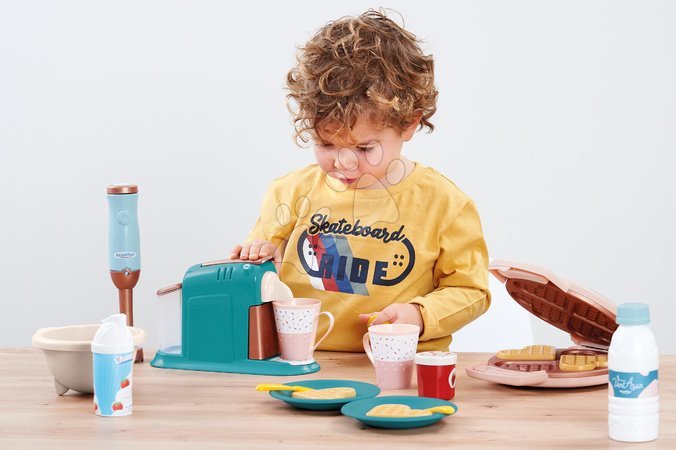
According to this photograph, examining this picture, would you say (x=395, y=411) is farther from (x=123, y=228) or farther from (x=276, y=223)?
(x=276, y=223)

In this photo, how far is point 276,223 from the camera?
1.94m

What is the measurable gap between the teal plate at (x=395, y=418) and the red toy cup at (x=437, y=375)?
0.05 meters

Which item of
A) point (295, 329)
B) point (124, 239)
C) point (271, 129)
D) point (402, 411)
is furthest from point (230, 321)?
point (271, 129)

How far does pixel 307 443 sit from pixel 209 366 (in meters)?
0.45

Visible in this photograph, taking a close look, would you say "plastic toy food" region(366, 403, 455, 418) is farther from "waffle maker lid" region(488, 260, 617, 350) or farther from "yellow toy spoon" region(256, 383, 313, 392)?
"waffle maker lid" region(488, 260, 617, 350)

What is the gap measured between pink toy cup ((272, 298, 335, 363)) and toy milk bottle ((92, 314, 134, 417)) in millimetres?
321

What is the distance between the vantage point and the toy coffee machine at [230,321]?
1.60 meters

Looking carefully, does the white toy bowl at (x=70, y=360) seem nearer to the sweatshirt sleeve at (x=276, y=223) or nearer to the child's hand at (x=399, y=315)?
the child's hand at (x=399, y=315)

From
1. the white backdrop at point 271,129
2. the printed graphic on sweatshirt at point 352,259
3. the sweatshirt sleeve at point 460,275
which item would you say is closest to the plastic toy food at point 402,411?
the sweatshirt sleeve at point 460,275

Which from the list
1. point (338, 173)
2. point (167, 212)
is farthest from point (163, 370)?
point (167, 212)

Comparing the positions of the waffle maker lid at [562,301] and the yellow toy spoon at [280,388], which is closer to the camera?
the yellow toy spoon at [280,388]

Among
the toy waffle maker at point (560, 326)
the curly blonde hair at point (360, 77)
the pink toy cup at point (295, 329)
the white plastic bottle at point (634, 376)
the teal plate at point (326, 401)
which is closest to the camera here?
the white plastic bottle at point (634, 376)

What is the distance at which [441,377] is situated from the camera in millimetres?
1389

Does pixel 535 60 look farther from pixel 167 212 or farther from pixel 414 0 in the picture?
pixel 167 212
